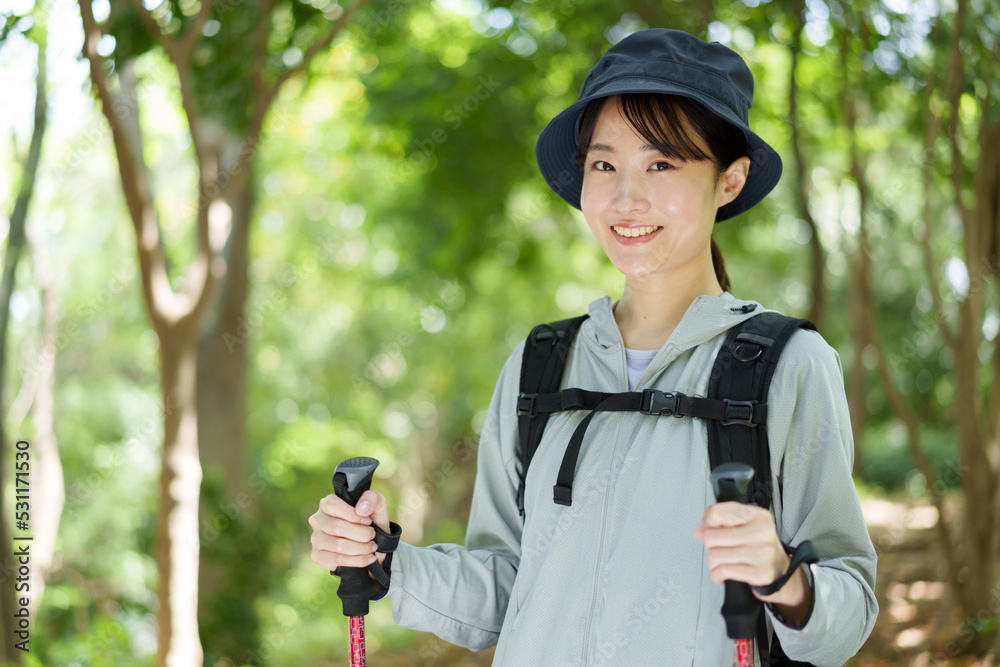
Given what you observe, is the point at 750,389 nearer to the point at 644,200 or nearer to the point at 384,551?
the point at 644,200

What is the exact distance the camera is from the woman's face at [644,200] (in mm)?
1729

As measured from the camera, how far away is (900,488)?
15.9 metres

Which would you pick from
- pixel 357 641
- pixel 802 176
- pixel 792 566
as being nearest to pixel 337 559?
pixel 357 641

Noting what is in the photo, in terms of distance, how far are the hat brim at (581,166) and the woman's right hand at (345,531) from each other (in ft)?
3.04

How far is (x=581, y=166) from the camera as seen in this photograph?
82.7 inches

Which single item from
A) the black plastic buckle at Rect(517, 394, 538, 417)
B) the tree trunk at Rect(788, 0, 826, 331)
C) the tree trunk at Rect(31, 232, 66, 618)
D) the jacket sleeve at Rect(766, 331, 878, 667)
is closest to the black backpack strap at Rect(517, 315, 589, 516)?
the black plastic buckle at Rect(517, 394, 538, 417)

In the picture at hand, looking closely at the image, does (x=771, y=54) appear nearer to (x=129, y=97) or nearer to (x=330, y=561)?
(x=129, y=97)

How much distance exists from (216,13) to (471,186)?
3381 millimetres

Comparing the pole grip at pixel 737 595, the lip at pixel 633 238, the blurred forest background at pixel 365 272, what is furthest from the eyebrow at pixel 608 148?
the blurred forest background at pixel 365 272

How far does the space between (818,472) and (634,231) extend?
0.60 meters

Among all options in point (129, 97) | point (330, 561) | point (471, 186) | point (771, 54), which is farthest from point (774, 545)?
point (771, 54)

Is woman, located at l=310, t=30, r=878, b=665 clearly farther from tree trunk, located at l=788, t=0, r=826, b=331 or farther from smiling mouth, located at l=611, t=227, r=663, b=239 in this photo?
tree trunk, located at l=788, t=0, r=826, b=331

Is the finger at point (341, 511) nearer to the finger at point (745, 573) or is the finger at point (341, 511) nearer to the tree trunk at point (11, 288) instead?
the finger at point (745, 573)

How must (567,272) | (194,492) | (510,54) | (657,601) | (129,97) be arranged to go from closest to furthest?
1. (657,601)
2. (194,492)
3. (129,97)
4. (510,54)
5. (567,272)
